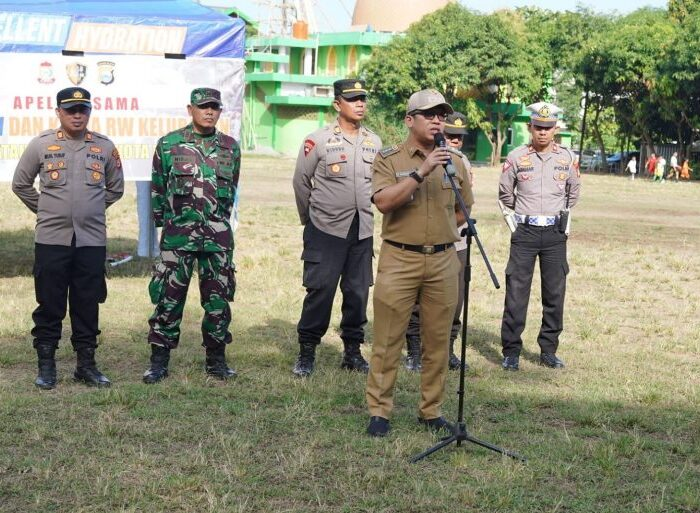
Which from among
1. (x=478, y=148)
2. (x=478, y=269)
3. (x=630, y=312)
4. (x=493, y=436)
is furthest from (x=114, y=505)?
(x=478, y=148)

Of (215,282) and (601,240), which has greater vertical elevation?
(215,282)

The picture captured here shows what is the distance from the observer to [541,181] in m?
8.41

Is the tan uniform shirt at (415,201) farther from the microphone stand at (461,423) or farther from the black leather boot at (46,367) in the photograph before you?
the black leather boot at (46,367)

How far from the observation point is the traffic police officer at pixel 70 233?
23.6 feet

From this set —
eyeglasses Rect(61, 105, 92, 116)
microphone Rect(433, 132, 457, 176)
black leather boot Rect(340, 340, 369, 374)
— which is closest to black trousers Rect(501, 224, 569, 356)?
black leather boot Rect(340, 340, 369, 374)

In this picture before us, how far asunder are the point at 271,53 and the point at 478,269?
59813 millimetres

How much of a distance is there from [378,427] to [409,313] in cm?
70

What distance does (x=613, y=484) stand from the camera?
5.44m

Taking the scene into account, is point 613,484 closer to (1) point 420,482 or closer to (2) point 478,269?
(1) point 420,482

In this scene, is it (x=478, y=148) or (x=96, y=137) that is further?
(x=478, y=148)

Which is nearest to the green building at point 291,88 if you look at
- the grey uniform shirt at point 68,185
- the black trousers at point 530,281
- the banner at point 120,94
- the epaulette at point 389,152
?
the banner at point 120,94

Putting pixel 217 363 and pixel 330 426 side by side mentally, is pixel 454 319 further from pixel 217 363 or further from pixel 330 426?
pixel 330 426

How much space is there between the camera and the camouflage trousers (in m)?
7.25

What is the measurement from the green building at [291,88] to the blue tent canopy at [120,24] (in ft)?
179
